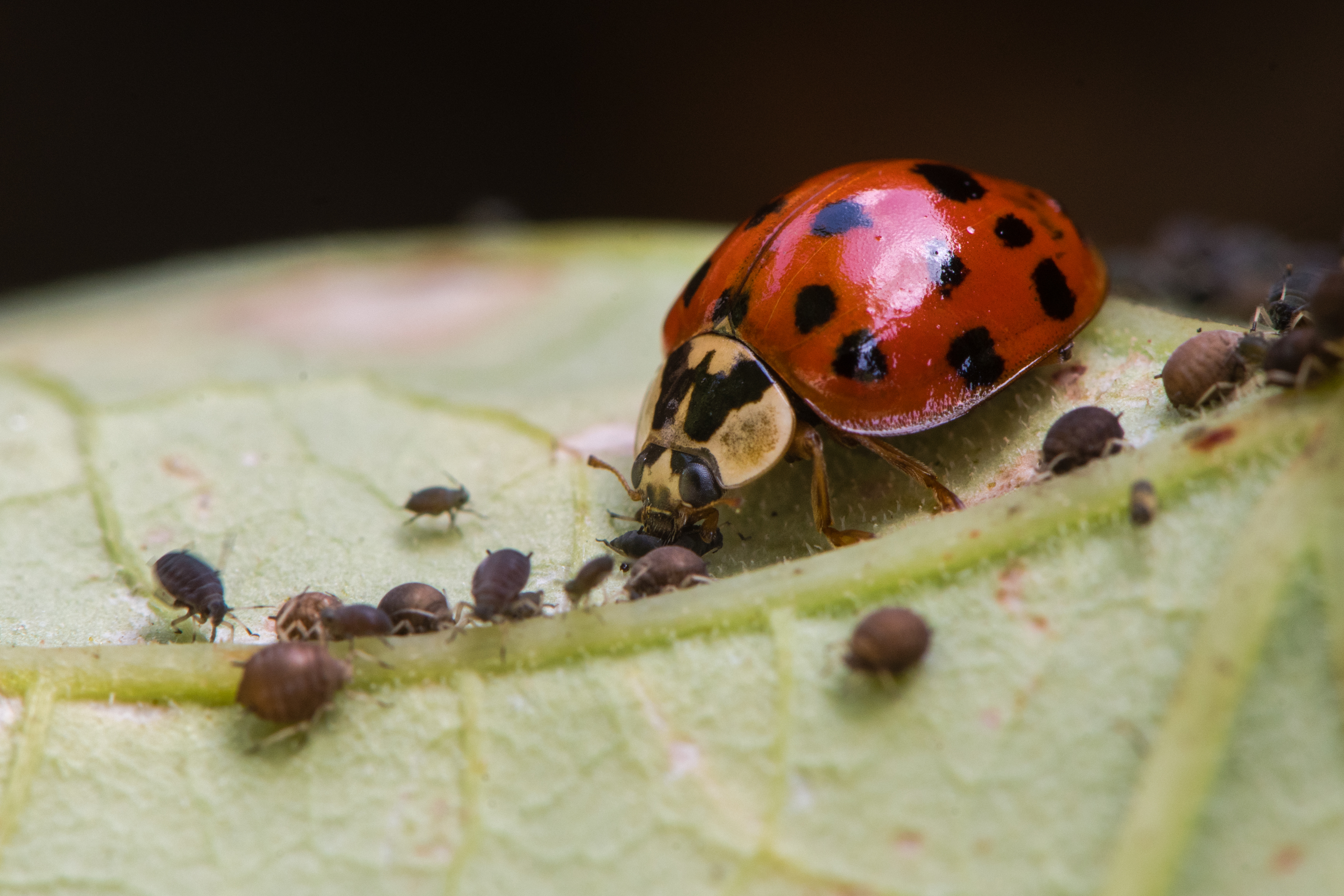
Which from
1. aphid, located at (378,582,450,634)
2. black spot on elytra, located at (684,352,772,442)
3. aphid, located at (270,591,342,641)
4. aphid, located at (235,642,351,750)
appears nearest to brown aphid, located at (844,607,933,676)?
black spot on elytra, located at (684,352,772,442)

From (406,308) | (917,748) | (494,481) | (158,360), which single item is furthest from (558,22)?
(917,748)

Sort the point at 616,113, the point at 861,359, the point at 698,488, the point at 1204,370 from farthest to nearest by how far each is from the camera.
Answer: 1. the point at 616,113
2. the point at 698,488
3. the point at 861,359
4. the point at 1204,370

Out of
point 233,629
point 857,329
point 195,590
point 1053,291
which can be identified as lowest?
point 233,629

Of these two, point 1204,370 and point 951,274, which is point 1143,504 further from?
point 951,274

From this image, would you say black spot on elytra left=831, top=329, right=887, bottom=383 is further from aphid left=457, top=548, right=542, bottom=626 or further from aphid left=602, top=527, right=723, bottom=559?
aphid left=457, top=548, right=542, bottom=626

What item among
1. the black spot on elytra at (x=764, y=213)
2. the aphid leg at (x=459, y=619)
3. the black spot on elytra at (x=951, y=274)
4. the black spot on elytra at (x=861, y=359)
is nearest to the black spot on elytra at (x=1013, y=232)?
the black spot on elytra at (x=951, y=274)

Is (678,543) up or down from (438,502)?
up

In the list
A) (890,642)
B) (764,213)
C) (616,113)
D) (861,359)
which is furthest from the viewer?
(616,113)

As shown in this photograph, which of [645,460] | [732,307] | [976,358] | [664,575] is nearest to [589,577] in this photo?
[664,575]
